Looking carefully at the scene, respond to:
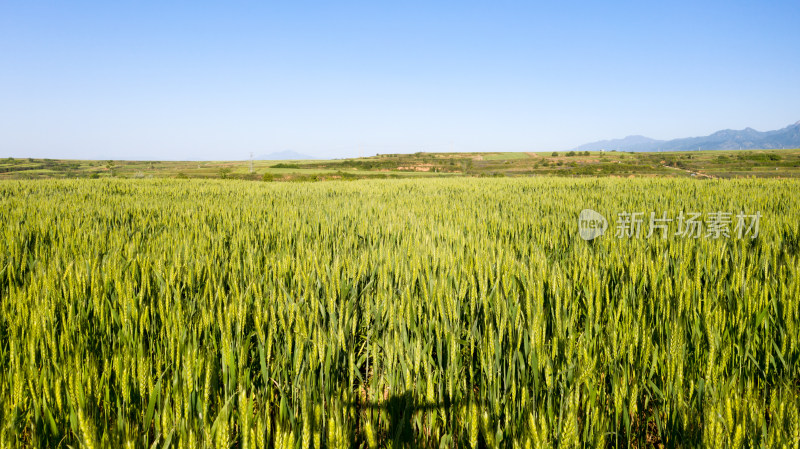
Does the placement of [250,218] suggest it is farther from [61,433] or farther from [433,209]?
[61,433]

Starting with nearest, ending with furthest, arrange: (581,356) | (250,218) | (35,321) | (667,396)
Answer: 1. (667,396)
2. (581,356)
3. (35,321)
4. (250,218)

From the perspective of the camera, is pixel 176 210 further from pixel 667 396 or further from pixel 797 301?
pixel 797 301

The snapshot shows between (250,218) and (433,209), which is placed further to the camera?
(433,209)

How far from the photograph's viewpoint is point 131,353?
1.40 meters

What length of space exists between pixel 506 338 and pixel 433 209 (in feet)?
15.6

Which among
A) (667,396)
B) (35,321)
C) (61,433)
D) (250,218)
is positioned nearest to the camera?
(61,433)

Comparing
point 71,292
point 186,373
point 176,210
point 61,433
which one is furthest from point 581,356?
point 176,210

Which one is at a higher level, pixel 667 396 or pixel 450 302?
pixel 450 302

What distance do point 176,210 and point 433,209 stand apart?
3.91m

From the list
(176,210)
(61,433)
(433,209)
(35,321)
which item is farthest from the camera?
(433,209)

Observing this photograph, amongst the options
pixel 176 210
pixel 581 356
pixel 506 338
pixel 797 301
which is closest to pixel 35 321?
pixel 506 338

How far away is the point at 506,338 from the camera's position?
1530mm

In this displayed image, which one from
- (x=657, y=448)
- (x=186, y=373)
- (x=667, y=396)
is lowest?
(x=657, y=448)

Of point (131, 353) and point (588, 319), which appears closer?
point (131, 353)
